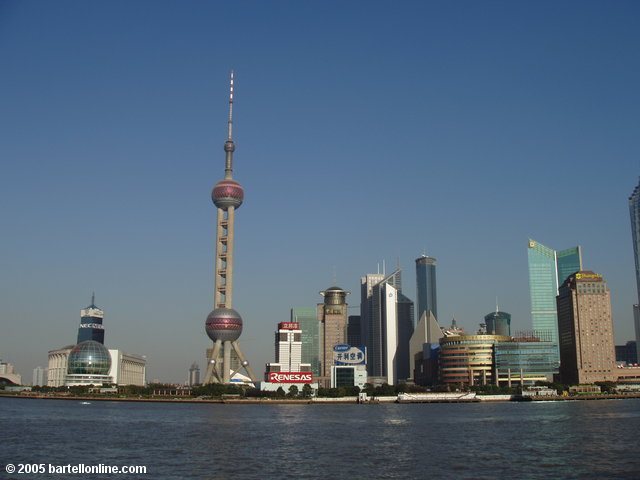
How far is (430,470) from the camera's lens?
5888 cm

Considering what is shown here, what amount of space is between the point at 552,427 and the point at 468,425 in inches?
523

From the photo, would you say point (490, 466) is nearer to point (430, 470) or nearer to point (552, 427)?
point (430, 470)

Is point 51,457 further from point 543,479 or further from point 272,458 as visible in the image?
point 543,479

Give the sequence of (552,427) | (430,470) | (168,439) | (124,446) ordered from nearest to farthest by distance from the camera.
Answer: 1. (430,470)
2. (124,446)
3. (168,439)
4. (552,427)

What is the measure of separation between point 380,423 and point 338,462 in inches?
2071

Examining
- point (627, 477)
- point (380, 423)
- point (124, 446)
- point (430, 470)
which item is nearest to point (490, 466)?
point (430, 470)

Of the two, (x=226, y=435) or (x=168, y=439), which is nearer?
(x=168, y=439)

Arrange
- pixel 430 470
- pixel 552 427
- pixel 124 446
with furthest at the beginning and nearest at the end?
pixel 552 427 → pixel 124 446 → pixel 430 470

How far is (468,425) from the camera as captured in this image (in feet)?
356

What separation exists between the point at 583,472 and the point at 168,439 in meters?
49.0

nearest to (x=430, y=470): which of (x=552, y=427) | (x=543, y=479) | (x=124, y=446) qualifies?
(x=543, y=479)

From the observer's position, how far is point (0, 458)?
64625 millimetres

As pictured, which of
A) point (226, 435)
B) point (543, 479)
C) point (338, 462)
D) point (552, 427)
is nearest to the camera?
point (543, 479)

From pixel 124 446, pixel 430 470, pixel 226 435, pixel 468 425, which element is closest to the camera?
pixel 430 470
